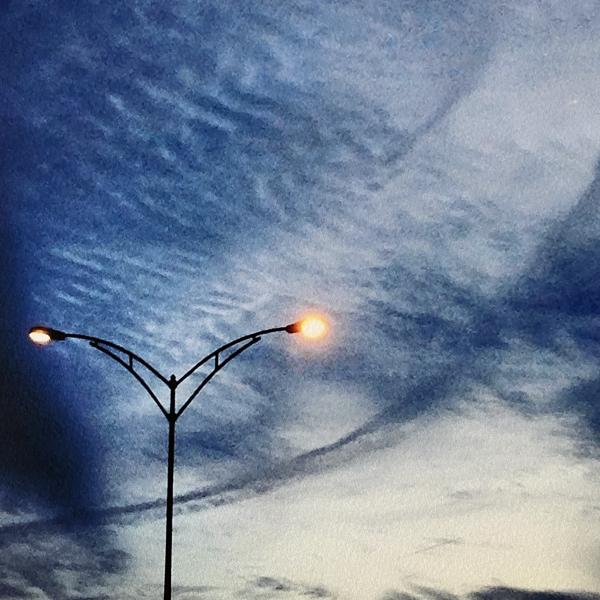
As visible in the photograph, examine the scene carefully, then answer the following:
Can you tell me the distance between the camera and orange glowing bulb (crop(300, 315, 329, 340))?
18359 millimetres


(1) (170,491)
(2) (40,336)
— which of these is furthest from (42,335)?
(1) (170,491)

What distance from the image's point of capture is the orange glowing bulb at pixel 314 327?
60.2 feet

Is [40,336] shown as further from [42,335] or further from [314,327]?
[314,327]

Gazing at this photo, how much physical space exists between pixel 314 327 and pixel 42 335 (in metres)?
5.55

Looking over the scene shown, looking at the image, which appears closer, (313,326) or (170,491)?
(313,326)

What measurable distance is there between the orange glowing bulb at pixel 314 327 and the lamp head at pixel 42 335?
201 inches

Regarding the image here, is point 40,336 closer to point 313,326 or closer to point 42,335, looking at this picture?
point 42,335

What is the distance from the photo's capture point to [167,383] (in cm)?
1972

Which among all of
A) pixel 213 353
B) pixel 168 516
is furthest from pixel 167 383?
pixel 168 516

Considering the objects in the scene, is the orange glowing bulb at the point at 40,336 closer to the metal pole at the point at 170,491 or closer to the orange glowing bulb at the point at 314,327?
the metal pole at the point at 170,491

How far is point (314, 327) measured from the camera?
18422 mm

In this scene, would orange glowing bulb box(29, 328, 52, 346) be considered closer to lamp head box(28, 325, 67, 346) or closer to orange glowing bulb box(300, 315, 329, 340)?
lamp head box(28, 325, 67, 346)

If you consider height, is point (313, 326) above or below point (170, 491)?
above

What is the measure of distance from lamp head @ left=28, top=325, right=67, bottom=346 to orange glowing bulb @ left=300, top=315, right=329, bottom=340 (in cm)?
511
